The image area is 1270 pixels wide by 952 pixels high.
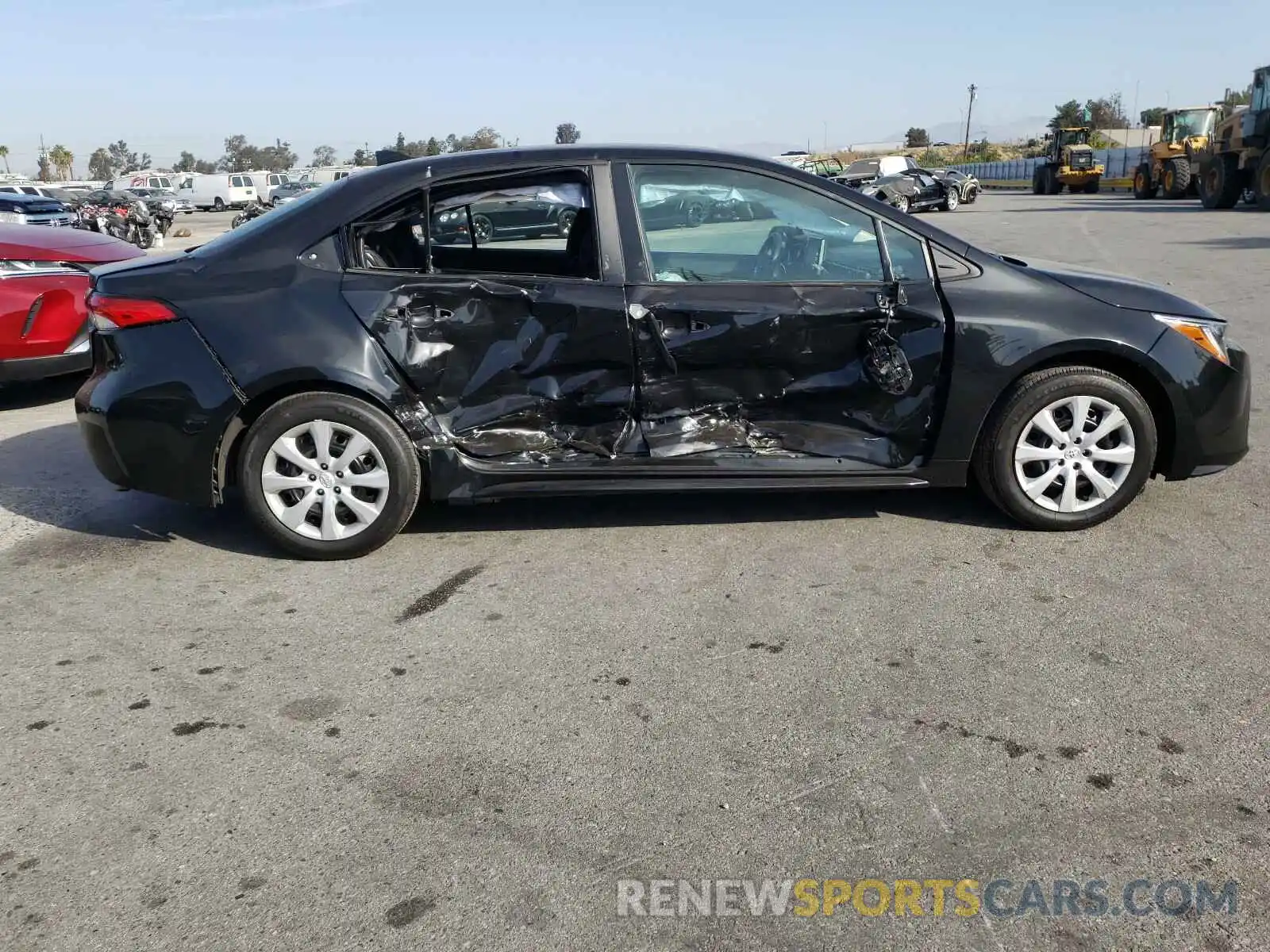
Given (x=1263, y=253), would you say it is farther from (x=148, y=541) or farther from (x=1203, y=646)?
(x=148, y=541)

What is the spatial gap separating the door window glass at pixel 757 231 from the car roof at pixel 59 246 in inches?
181

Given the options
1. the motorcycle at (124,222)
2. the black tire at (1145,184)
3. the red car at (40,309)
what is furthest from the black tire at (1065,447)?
the black tire at (1145,184)

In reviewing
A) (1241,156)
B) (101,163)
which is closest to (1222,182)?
(1241,156)

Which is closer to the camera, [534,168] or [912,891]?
[912,891]

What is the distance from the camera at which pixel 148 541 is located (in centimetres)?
494

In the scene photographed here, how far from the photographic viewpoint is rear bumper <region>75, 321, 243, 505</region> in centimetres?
440

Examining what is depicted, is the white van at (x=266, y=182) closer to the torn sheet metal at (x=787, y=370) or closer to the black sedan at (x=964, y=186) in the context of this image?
the black sedan at (x=964, y=186)

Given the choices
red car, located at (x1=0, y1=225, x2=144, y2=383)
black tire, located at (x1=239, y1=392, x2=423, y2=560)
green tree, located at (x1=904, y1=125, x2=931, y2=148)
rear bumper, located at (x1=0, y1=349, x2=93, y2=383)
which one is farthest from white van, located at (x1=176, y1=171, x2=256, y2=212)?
green tree, located at (x1=904, y1=125, x2=931, y2=148)

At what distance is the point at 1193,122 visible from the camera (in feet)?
120

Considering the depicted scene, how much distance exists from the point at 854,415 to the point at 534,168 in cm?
172

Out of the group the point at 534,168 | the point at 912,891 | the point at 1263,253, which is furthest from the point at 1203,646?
the point at 1263,253

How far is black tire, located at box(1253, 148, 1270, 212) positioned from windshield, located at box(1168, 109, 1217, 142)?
10.6 m

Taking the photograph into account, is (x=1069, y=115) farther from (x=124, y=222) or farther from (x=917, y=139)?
(x=124, y=222)

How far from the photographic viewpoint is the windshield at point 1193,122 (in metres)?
36.7
